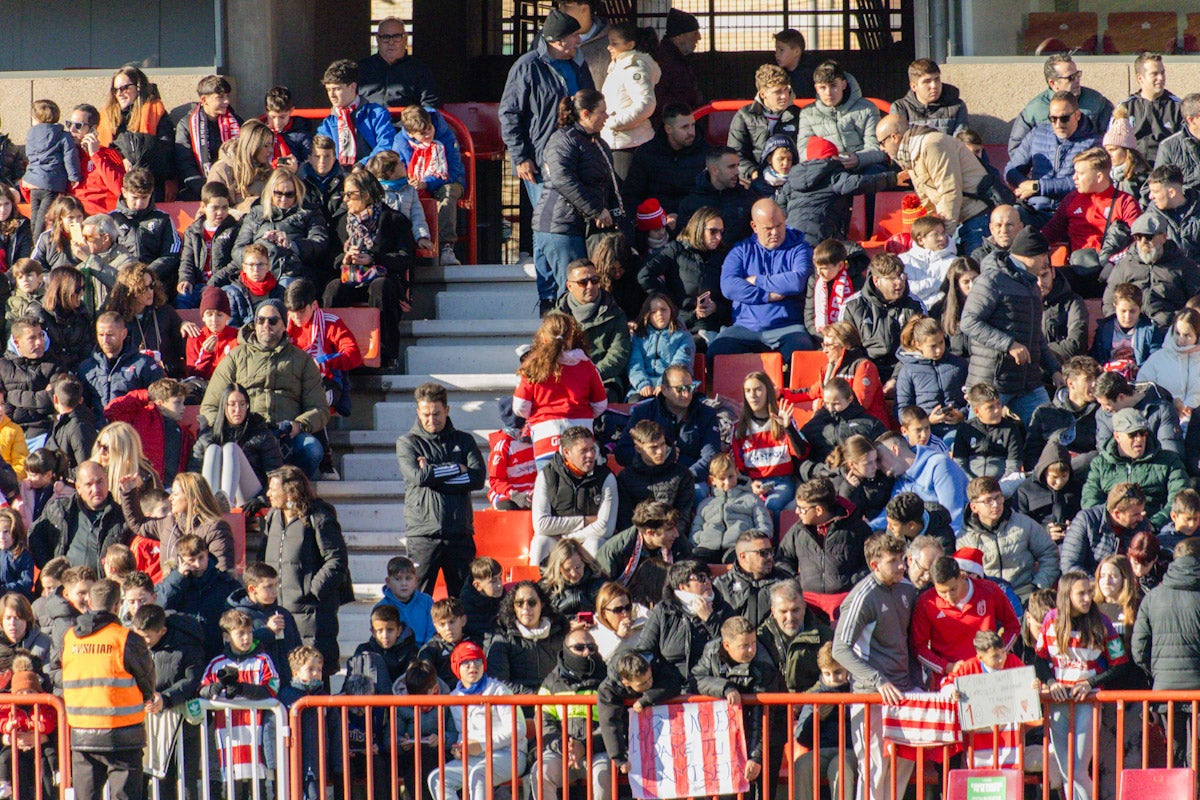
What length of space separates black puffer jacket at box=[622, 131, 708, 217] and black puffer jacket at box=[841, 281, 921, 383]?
7.14ft

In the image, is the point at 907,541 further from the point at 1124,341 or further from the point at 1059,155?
the point at 1059,155

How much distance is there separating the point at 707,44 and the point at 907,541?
1067 centimetres

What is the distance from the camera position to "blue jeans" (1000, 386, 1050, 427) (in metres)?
11.6

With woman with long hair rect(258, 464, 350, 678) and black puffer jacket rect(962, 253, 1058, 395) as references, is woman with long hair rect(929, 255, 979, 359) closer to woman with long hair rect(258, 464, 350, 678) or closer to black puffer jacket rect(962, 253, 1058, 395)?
black puffer jacket rect(962, 253, 1058, 395)

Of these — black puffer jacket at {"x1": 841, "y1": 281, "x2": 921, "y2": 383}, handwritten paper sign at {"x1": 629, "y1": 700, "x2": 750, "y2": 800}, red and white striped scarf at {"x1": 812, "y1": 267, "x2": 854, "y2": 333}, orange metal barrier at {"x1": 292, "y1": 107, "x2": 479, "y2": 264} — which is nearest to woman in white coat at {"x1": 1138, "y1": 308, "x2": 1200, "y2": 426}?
black puffer jacket at {"x1": 841, "y1": 281, "x2": 921, "y2": 383}

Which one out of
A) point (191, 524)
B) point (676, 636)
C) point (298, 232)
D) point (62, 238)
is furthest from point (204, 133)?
point (676, 636)

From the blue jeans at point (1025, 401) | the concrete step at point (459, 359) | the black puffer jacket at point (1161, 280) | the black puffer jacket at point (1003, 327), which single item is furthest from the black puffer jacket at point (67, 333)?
the black puffer jacket at point (1161, 280)

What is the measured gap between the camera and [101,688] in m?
8.62

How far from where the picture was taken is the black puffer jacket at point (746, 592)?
9.60 metres

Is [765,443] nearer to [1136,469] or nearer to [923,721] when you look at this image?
[1136,469]

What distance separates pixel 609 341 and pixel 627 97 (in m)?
2.58

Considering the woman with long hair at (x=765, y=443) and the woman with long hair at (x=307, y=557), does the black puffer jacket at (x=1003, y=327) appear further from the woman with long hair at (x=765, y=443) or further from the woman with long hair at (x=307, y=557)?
the woman with long hair at (x=307, y=557)

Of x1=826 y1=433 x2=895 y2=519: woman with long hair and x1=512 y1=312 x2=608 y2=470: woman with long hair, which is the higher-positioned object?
x1=512 y1=312 x2=608 y2=470: woman with long hair

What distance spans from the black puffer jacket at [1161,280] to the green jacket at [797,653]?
4.07 metres
